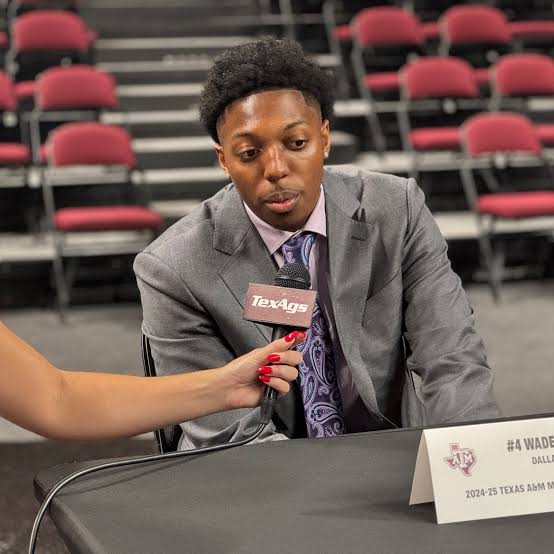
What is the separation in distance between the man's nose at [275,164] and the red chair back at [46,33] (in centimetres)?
599

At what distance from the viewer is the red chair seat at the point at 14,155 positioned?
6.30 metres

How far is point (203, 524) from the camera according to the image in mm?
1322

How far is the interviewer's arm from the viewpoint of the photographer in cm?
146

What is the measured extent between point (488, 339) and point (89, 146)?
107 inches

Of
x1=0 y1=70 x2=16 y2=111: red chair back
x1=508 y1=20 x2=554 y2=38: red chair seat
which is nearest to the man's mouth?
x1=0 y1=70 x2=16 y2=111: red chair back

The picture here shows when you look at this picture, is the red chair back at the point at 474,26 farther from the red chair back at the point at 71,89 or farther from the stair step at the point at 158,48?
the red chair back at the point at 71,89

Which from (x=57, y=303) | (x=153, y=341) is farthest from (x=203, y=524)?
(x=57, y=303)

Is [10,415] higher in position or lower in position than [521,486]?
higher

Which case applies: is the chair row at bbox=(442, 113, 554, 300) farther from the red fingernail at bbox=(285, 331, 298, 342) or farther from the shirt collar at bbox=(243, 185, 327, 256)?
the red fingernail at bbox=(285, 331, 298, 342)

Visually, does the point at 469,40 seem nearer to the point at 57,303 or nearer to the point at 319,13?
the point at 319,13

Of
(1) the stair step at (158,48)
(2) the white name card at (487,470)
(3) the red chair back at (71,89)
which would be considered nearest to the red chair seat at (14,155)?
(3) the red chair back at (71,89)

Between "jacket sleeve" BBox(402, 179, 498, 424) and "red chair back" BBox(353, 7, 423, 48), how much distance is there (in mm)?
5904

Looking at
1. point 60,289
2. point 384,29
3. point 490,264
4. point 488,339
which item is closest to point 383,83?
point 384,29

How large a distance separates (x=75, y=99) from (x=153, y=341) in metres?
5.15
